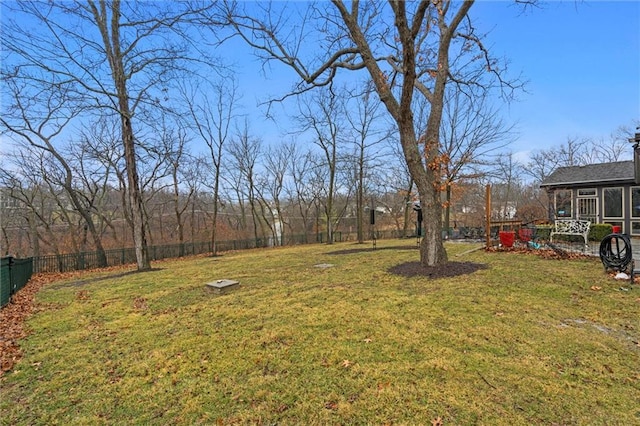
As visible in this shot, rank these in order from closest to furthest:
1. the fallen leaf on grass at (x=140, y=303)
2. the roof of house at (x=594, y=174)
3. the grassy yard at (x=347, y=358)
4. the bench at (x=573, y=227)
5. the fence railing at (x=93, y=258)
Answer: the grassy yard at (x=347, y=358) → the fallen leaf on grass at (x=140, y=303) → the fence railing at (x=93, y=258) → the bench at (x=573, y=227) → the roof of house at (x=594, y=174)

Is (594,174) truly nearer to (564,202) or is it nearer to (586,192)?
(586,192)

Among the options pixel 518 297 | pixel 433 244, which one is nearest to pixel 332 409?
pixel 518 297

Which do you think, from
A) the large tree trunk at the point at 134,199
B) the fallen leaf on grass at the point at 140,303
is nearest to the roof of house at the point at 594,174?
the fallen leaf on grass at the point at 140,303

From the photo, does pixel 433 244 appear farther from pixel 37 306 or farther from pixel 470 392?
pixel 37 306

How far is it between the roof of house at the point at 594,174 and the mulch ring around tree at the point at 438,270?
11.0m

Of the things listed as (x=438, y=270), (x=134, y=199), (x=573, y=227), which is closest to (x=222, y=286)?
(x=438, y=270)

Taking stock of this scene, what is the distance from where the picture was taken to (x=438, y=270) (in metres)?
6.31

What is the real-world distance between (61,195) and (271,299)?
75.7ft

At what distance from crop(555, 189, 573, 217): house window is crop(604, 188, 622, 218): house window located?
4.28ft

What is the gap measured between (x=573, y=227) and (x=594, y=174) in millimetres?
6569

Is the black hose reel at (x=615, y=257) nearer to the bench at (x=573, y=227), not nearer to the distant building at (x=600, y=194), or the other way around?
the bench at (x=573, y=227)

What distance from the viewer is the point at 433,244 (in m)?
6.54

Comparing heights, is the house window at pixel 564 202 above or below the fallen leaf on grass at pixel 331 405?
above

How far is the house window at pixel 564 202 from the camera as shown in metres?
14.9
